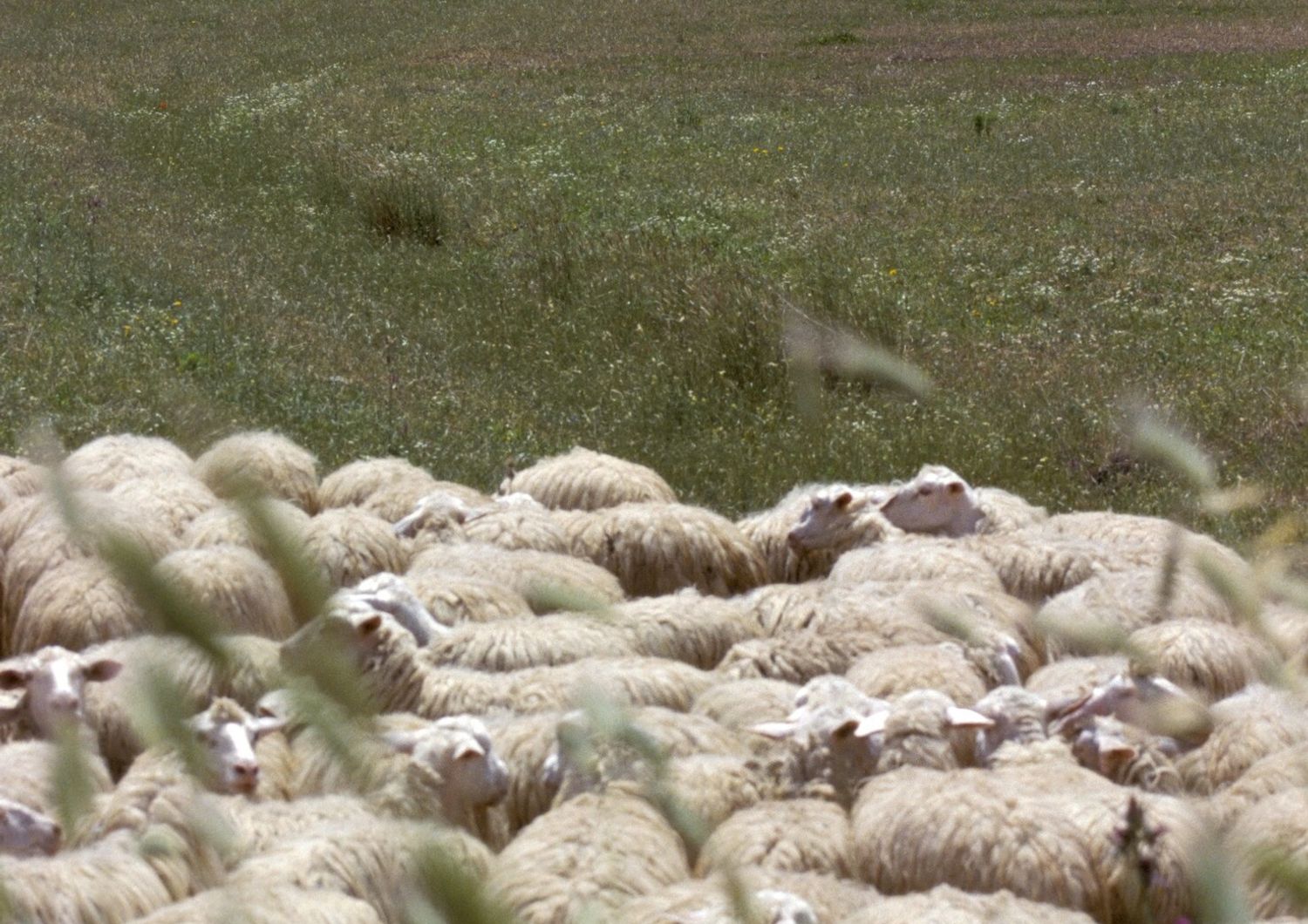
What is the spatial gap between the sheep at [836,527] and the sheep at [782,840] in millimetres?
3207

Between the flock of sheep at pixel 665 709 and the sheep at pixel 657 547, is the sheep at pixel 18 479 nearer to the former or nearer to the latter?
the flock of sheep at pixel 665 709

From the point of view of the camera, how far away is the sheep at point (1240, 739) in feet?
18.1

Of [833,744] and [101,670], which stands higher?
[101,670]

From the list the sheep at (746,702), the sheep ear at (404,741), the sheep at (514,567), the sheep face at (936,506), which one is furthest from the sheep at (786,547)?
the sheep ear at (404,741)

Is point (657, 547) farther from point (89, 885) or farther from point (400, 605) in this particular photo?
point (89, 885)

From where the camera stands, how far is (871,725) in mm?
5387

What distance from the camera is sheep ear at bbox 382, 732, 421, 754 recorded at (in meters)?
5.14

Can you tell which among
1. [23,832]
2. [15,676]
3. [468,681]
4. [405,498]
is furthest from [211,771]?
[405,498]

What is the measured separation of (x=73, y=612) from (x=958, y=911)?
3.76m

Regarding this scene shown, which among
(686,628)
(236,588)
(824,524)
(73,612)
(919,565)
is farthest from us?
(824,524)

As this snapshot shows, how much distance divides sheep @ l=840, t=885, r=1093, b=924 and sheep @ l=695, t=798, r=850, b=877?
41cm

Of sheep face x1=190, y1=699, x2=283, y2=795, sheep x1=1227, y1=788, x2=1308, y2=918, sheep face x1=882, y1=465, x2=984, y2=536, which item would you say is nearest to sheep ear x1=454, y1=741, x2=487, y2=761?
sheep face x1=190, y1=699, x2=283, y2=795

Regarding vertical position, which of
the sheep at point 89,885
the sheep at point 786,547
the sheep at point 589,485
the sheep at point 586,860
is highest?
the sheep at point 89,885

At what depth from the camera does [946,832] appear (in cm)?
473
